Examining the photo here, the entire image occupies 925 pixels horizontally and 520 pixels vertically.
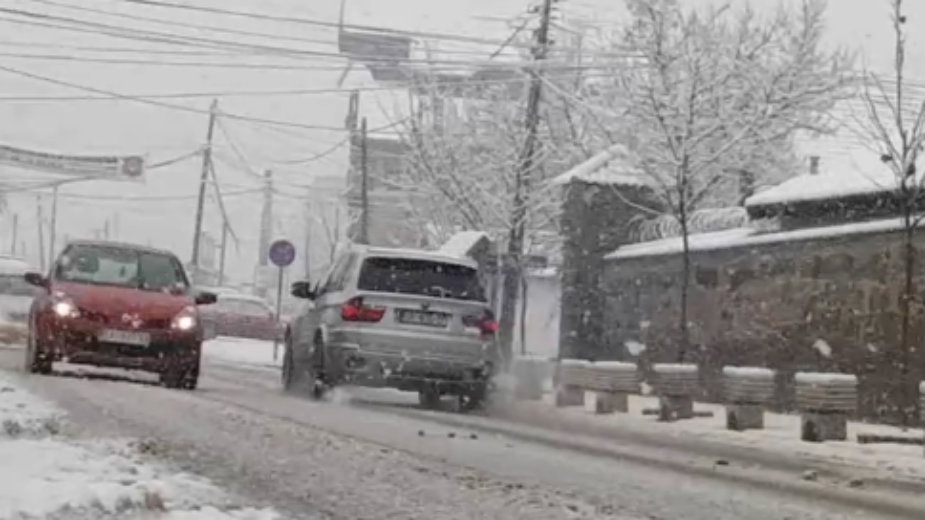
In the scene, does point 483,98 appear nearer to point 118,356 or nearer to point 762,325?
point 762,325

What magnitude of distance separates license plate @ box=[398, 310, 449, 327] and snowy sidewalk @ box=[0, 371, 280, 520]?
7.43m

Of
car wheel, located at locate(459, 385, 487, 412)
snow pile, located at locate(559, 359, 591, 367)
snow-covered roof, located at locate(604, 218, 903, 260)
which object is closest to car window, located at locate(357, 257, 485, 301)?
car wheel, located at locate(459, 385, 487, 412)

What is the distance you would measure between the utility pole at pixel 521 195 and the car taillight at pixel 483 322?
13131mm

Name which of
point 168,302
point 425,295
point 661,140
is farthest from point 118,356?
point 661,140

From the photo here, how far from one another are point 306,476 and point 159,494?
6.48 ft

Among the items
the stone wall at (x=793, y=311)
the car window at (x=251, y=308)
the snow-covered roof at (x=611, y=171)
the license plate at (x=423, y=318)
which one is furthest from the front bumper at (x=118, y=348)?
the car window at (x=251, y=308)

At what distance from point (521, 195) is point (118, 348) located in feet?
64.9

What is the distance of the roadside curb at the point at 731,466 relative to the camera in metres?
9.77

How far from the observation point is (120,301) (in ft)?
55.7

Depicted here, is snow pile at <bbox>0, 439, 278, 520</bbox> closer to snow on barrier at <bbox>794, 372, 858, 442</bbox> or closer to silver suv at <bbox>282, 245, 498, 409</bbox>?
silver suv at <bbox>282, 245, 498, 409</bbox>

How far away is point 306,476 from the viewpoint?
8961 millimetres

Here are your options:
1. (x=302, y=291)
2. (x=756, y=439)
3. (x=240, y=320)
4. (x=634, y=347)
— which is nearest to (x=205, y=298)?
(x=302, y=291)

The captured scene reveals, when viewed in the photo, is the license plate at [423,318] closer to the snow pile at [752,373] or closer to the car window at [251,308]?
the snow pile at [752,373]

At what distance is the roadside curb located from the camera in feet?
32.1
